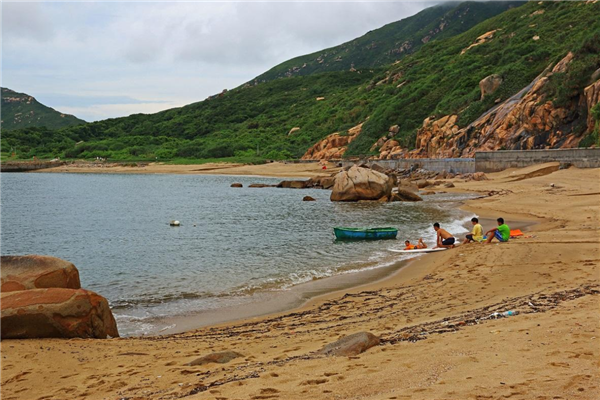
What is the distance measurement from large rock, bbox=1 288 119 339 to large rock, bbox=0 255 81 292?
914 millimetres

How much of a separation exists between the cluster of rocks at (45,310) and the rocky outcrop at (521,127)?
1730 inches

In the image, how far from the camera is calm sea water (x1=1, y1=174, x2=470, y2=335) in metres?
14.5

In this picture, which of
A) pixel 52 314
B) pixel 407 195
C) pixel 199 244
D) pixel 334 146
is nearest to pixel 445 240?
pixel 199 244

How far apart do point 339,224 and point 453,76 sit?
6440cm

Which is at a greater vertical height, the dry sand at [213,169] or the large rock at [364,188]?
the dry sand at [213,169]

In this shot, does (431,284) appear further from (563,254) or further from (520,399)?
(520,399)

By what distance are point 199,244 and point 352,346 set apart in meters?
16.5

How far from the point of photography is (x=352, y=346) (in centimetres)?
700

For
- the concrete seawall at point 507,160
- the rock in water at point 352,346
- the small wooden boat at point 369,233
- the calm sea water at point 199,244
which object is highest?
the concrete seawall at point 507,160

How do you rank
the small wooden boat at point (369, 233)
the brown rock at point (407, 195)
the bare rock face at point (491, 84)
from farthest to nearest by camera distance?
the bare rock face at point (491, 84) → the brown rock at point (407, 195) → the small wooden boat at point (369, 233)

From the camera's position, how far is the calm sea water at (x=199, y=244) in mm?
14477

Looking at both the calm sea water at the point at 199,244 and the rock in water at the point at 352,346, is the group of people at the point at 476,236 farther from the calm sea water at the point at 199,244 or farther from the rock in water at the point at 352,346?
the rock in water at the point at 352,346

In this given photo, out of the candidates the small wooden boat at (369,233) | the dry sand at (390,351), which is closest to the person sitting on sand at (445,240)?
the small wooden boat at (369,233)

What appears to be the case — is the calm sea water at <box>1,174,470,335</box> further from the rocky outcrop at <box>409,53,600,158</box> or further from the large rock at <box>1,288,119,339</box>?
the rocky outcrop at <box>409,53,600,158</box>
